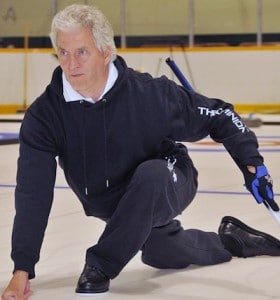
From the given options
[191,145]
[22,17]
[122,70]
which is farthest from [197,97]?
[22,17]

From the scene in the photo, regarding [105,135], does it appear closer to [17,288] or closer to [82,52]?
[82,52]

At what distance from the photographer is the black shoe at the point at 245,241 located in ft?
10.7

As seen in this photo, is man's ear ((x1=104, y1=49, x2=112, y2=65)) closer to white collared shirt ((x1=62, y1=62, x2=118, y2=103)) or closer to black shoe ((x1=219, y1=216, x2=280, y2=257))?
white collared shirt ((x1=62, y1=62, x2=118, y2=103))

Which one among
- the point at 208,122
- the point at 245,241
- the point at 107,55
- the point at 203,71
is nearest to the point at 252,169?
the point at 208,122

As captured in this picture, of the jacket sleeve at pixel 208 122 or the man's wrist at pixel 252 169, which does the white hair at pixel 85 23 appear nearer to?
the jacket sleeve at pixel 208 122

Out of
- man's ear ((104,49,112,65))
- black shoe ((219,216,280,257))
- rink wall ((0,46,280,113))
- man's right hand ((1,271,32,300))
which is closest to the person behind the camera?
man's right hand ((1,271,32,300))

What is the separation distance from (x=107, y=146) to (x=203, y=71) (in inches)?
359

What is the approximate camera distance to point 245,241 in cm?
326

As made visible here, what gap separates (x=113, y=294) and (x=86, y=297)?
3.4 inches

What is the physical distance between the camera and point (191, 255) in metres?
3.08

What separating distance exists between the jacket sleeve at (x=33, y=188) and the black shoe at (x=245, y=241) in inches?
30.1

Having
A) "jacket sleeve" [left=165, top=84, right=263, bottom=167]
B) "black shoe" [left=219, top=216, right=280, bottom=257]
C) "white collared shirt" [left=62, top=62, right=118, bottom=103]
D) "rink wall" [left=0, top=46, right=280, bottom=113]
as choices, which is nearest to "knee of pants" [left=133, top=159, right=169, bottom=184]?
"jacket sleeve" [left=165, top=84, right=263, bottom=167]

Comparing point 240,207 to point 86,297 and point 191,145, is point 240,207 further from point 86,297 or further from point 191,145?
point 191,145

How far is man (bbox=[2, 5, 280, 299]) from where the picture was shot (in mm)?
2639
